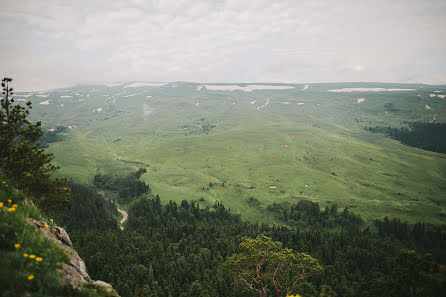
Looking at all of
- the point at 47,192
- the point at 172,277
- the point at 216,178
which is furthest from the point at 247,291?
the point at 216,178

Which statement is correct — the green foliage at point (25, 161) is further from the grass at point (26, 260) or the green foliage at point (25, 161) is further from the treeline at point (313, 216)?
the treeline at point (313, 216)

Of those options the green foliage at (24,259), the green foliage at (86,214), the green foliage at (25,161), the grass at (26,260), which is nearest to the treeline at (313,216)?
the green foliage at (86,214)

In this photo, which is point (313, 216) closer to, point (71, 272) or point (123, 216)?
point (123, 216)

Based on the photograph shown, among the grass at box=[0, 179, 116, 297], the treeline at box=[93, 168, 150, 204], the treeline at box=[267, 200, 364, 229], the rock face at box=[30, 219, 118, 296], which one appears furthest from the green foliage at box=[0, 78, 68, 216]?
the treeline at box=[93, 168, 150, 204]

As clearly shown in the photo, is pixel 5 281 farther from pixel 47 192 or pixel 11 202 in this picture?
pixel 47 192

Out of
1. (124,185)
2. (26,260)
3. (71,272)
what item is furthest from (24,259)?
(124,185)

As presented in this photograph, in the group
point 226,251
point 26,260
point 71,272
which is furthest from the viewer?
point 226,251

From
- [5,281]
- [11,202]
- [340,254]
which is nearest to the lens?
[5,281]
